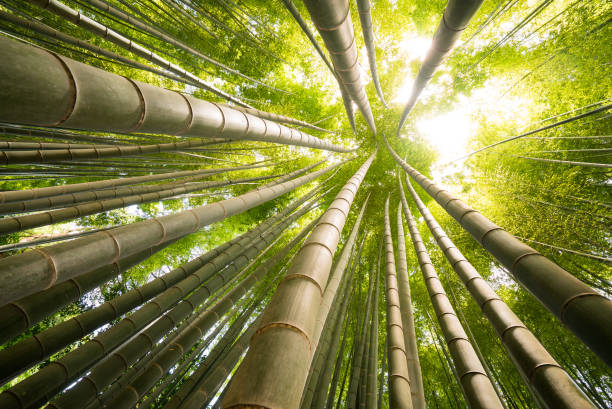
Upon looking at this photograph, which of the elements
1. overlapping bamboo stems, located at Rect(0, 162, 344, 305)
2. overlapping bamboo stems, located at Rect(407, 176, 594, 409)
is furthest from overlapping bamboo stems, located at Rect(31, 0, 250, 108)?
overlapping bamboo stems, located at Rect(407, 176, 594, 409)

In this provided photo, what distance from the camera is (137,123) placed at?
955 millimetres

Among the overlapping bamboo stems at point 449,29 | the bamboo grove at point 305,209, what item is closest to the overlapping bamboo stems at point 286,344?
the bamboo grove at point 305,209

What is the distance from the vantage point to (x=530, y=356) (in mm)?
1323

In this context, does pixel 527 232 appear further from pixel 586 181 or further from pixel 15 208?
pixel 15 208

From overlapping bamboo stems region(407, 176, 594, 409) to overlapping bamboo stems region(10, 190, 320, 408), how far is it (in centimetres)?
260

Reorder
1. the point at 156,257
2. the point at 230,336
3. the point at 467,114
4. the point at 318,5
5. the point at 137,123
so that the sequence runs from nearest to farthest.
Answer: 1. the point at 137,123
2. the point at 318,5
3. the point at 230,336
4. the point at 467,114
5. the point at 156,257

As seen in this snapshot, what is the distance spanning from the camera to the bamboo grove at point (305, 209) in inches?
39.6

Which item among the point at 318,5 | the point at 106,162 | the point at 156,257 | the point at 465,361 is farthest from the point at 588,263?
the point at 156,257

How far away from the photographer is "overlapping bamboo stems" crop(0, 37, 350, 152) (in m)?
0.61

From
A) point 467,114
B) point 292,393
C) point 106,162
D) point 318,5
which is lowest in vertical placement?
point 106,162

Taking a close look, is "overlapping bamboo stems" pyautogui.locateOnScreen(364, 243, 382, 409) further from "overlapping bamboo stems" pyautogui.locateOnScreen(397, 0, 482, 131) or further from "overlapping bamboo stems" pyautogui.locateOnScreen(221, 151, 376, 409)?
"overlapping bamboo stems" pyautogui.locateOnScreen(397, 0, 482, 131)

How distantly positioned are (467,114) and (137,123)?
6668mm

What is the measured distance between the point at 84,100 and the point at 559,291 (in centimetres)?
200

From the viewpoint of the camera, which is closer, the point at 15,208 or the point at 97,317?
the point at 97,317
